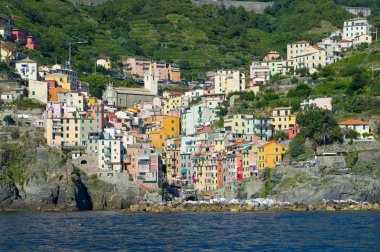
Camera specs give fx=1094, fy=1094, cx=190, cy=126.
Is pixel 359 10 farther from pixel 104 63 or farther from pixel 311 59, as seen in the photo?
pixel 311 59

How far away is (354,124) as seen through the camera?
300 feet

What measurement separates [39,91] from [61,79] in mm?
5836

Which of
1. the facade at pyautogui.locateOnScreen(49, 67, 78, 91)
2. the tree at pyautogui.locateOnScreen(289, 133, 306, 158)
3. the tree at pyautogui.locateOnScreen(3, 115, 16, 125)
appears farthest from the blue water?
the facade at pyautogui.locateOnScreen(49, 67, 78, 91)

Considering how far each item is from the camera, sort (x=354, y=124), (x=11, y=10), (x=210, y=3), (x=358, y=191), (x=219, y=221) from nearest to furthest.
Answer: (x=219, y=221) < (x=358, y=191) < (x=354, y=124) < (x=11, y=10) < (x=210, y=3)

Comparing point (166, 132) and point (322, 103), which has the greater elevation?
point (322, 103)

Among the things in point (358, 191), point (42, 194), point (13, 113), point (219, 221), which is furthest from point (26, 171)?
point (358, 191)

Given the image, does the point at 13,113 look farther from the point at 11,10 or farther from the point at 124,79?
the point at 11,10

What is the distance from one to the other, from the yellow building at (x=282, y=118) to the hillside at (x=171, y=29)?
34186 mm

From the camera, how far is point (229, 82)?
111 metres

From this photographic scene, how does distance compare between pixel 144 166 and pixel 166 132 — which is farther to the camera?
pixel 166 132

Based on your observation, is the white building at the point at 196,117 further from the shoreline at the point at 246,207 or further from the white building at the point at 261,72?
the shoreline at the point at 246,207

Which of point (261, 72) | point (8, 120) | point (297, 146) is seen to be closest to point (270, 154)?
point (297, 146)

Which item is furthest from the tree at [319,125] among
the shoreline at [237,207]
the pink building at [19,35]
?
the pink building at [19,35]

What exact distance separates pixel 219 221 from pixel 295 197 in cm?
1230
